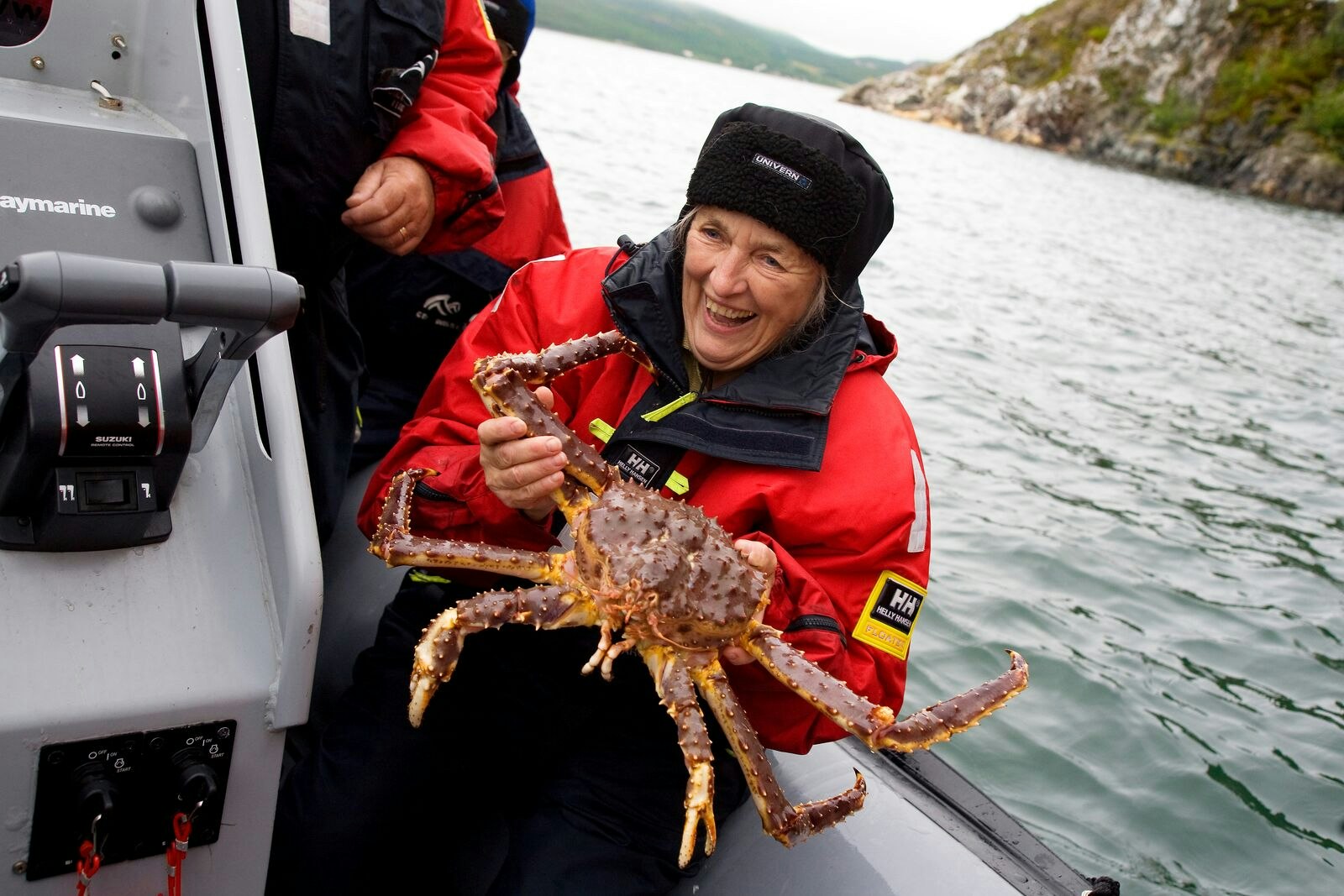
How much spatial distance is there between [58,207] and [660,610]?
1.15 meters

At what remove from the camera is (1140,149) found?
4809 centimetres

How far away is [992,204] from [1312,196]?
71.6ft

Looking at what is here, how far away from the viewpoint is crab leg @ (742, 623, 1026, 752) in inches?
72.7

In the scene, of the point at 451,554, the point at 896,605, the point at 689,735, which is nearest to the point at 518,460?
the point at 451,554

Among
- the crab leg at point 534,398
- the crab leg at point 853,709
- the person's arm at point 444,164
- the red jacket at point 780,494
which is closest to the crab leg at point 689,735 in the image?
the crab leg at point 853,709

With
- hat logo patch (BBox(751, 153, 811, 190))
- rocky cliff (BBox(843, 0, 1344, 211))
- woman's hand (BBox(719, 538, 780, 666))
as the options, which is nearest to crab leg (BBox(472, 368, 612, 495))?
woman's hand (BBox(719, 538, 780, 666))

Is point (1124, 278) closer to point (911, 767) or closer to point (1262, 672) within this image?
point (1262, 672)

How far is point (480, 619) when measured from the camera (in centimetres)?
182

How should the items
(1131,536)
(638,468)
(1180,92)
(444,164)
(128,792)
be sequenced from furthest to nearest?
(1180,92)
(1131,536)
(444,164)
(638,468)
(128,792)

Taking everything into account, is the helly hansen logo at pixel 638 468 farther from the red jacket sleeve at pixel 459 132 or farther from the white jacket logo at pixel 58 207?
the white jacket logo at pixel 58 207

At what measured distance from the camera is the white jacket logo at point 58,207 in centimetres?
166

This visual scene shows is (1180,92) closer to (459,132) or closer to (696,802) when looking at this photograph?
(459,132)

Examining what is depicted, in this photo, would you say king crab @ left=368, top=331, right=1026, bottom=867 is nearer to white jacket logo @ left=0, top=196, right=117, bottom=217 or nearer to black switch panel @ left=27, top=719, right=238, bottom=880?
black switch panel @ left=27, top=719, right=238, bottom=880

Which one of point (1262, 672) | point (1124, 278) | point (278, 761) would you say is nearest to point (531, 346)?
point (278, 761)
